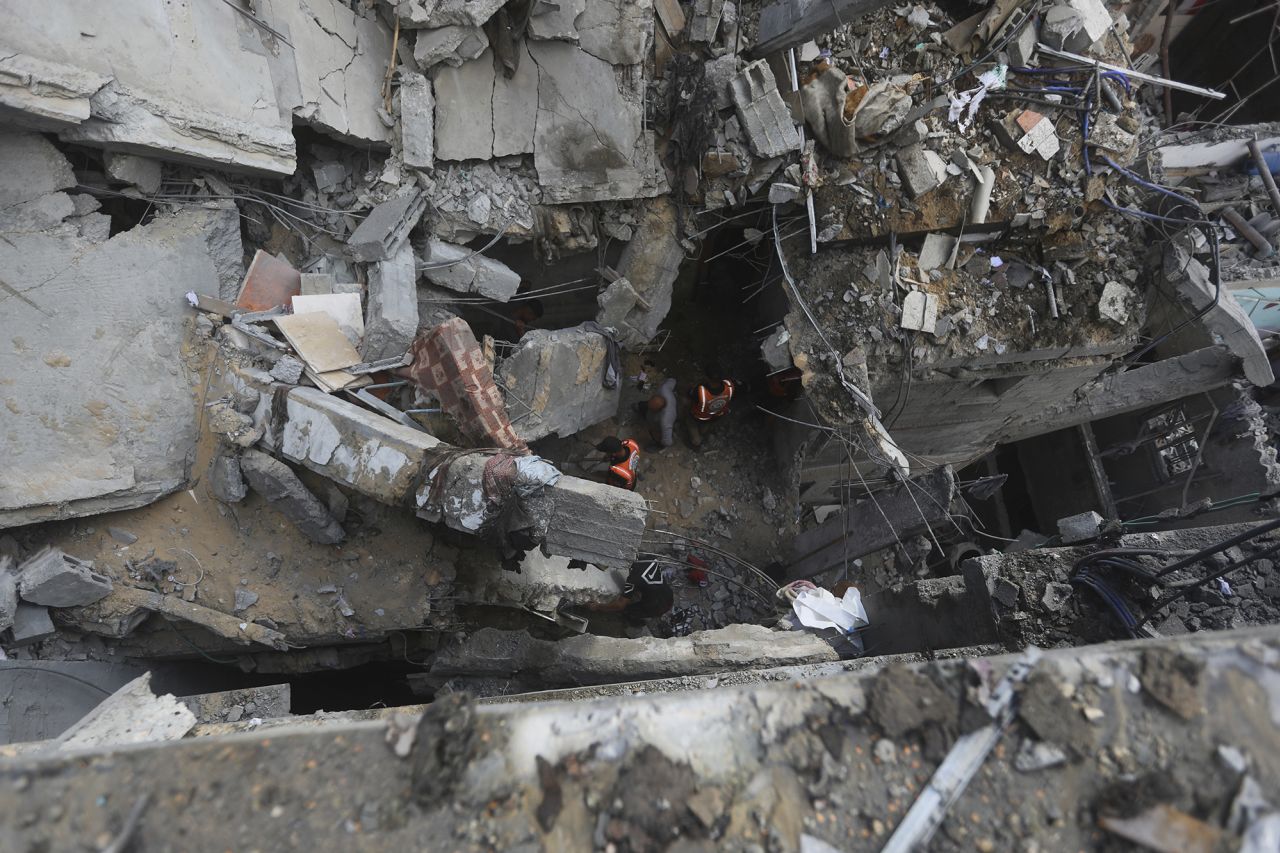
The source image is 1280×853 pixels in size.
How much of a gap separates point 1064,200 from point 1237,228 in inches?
150

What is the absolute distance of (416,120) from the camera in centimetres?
482

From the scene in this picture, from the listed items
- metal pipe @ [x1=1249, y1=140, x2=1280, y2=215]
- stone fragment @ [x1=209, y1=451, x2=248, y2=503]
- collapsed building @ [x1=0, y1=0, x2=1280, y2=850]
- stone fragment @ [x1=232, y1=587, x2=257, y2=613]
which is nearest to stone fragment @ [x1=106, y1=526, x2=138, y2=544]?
collapsed building @ [x1=0, y1=0, x2=1280, y2=850]

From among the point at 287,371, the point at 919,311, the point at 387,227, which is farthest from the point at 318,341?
the point at 919,311

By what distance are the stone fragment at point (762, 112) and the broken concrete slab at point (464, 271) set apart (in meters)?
2.40

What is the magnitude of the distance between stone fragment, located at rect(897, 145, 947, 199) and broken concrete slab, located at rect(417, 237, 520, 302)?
141 inches

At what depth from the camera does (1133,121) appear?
558 cm

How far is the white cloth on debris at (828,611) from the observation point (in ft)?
15.6

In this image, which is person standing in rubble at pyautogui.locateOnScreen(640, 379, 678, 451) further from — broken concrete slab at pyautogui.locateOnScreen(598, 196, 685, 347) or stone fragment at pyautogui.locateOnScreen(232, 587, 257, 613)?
stone fragment at pyautogui.locateOnScreen(232, 587, 257, 613)

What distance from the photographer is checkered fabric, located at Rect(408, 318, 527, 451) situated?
156 inches

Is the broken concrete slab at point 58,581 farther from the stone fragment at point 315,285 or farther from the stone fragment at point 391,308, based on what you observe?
the stone fragment at point 315,285

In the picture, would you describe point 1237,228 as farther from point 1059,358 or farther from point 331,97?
point 331,97

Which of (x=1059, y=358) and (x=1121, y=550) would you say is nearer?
(x=1121, y=550)

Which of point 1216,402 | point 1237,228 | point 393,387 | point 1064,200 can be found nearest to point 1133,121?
point 1064,200

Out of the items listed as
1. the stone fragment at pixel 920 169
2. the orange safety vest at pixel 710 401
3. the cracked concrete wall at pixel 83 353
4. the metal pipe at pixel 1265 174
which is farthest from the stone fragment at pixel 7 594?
the metal pipe at pixel 1265 174
